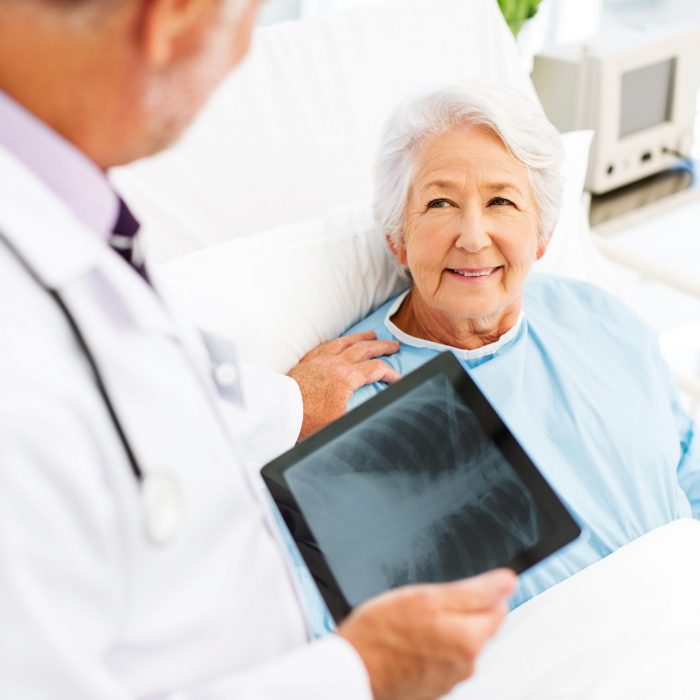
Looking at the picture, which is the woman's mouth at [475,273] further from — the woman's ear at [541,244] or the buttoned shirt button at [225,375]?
the buttoned shirt button at [225,375]

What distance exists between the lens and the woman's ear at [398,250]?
5.23 ft

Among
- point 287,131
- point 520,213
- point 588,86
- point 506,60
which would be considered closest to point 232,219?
point 287,131

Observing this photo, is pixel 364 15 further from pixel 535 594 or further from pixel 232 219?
pixel 535 594

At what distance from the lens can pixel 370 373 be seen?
4.73 feet

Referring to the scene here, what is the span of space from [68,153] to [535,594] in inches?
36.4

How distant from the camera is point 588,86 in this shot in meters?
2.26

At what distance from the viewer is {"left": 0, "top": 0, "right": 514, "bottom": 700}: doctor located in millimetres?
587

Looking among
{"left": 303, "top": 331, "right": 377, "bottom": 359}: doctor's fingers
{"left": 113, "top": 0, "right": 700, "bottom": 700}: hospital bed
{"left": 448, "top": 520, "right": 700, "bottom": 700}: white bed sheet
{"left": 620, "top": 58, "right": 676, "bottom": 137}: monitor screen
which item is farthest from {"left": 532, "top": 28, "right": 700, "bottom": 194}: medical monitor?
{"left": 448, "top": 520, "right": 700, "bottom": 700}: white bed sheet

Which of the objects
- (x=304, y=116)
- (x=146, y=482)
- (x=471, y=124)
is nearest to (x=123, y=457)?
(x=146, y=482)

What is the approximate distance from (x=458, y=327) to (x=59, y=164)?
3.20ft

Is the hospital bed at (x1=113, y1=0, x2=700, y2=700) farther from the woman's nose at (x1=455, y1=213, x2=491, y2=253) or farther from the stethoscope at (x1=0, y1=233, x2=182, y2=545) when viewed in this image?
the stethoscope at (x1=0, y1=233, x2=182, y2=545)

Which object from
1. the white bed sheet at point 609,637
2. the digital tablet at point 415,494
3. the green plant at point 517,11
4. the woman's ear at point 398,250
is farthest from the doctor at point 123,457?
the green plant at point 517,11

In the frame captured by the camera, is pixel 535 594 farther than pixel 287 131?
No

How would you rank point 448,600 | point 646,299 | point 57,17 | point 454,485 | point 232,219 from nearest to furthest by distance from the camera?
1. point 57,17
2. point 448,600
3. point 454,485
4. point 232,219
5. point 646,299
